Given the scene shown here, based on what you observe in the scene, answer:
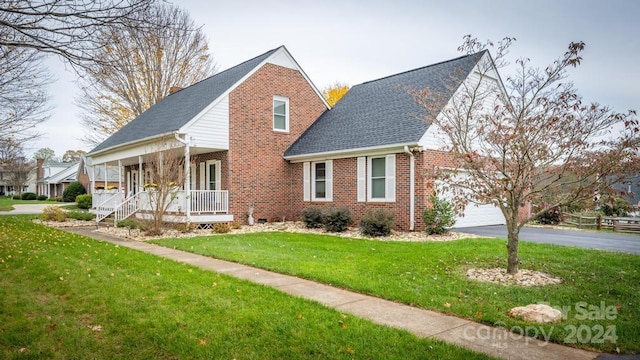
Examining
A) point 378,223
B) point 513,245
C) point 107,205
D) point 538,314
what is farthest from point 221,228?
point 538,314

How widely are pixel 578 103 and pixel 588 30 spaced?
13.5 ft

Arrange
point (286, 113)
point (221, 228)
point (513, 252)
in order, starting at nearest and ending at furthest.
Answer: point (513, 252) → point (221, 228) → point (286, 113)

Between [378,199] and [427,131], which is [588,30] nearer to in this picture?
[427,131]

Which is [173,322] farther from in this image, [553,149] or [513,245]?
[553,149]

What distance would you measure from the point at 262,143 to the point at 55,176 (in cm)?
5447

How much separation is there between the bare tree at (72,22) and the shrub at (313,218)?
10.7 m

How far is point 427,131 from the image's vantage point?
13.3 meters

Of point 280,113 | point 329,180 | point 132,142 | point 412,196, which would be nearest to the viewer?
point 412,196

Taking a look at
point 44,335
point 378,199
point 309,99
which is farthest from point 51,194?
point 44,335

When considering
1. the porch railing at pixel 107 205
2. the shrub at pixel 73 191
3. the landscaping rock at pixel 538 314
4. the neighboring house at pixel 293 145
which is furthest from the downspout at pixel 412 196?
the shrub at pixel 73 191

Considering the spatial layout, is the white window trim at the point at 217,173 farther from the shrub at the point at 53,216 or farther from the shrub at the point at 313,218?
the shrub at the point at 53,216

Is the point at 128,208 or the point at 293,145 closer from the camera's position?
the point at 128,208

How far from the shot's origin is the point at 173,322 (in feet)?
14.7

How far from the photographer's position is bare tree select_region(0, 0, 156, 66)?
455cm
